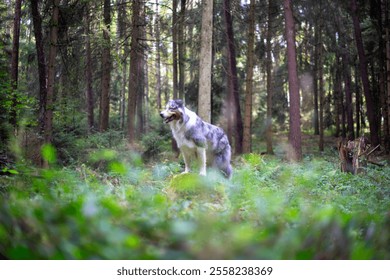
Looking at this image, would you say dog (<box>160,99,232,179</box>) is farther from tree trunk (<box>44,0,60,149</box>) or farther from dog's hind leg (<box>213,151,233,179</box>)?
tree trunk (<box>44,0,60,149</box>)

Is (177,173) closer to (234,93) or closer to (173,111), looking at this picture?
(173,111)

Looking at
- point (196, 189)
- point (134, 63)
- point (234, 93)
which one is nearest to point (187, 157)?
point (196, 189)

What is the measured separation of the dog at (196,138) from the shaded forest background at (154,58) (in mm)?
3189

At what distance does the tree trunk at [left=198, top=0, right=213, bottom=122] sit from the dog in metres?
3.10

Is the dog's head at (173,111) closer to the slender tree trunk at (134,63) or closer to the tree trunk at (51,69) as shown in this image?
the tree trunk at (51,69)

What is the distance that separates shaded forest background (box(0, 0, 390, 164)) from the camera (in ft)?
35.7

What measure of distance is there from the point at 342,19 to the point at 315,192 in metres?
17.8

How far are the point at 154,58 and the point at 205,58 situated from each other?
1144cm

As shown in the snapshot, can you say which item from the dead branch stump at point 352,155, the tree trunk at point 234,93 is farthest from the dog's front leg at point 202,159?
the tree trunk at point 234,93

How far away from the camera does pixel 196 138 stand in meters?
7.75

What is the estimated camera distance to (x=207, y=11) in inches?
445

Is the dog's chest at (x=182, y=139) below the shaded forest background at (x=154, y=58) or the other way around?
below

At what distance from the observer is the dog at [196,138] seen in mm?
7344

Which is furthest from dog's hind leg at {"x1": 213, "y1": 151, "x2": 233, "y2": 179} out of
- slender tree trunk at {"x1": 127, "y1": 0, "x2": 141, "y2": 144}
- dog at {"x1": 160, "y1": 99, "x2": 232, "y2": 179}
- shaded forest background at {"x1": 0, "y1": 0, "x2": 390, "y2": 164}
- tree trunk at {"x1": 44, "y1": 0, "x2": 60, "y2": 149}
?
slender tree trunk at {"x1": 127, "y1": 0, "x2": 141, "y2": 144}
